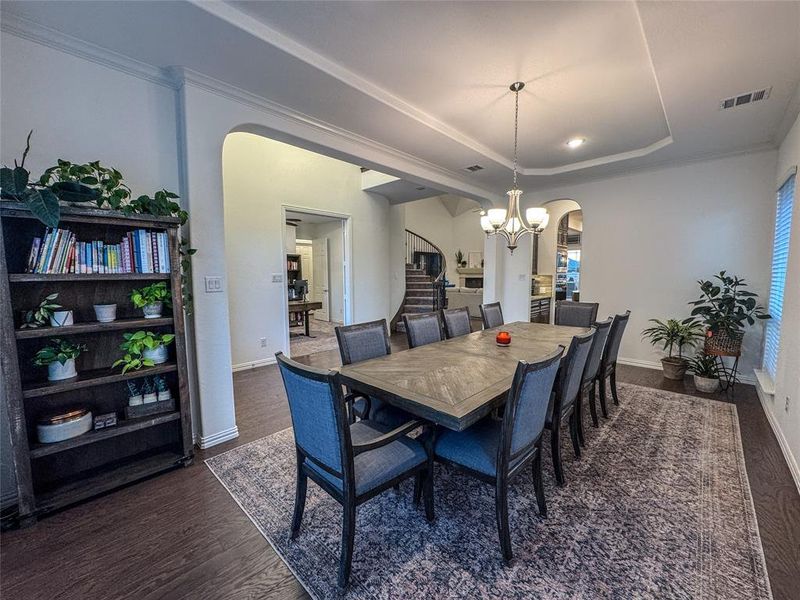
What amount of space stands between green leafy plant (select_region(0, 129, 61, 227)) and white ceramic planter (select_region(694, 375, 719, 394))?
552 cm

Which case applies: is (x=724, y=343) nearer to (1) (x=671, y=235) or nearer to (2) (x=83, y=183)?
(1) (x=671, y=235)

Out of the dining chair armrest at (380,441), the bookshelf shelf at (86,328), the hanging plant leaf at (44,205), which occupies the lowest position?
the dining chair armrest at (380,441)

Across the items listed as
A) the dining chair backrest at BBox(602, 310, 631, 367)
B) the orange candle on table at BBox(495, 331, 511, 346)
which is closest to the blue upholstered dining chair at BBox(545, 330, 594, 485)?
the orange candle on table at BBox(495, 331, 511, 346)

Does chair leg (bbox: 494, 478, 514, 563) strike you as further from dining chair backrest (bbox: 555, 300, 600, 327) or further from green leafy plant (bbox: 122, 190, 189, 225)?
dining chair backrest (bbox: 555, 300, 600, 327)

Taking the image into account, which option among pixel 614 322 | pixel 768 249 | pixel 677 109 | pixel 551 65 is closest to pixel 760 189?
pixel 768 249

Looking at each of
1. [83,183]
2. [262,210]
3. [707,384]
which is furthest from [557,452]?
[262,210]

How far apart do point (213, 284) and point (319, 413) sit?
164 cm

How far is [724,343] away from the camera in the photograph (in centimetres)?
357

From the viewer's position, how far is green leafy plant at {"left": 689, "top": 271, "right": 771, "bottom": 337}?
356cm

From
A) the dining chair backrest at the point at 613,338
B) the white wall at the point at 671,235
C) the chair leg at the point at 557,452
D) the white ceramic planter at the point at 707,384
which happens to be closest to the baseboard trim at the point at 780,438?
the white ceramic planter at the point at 707,384

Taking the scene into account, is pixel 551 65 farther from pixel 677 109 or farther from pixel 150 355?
pixel 150 355

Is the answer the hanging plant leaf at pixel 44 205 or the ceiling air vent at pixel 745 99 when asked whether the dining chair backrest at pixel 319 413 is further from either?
the ceiling air vent at pixel 745 99

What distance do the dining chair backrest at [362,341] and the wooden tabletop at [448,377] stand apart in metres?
0.17

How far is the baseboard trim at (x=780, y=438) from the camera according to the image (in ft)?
6.93
